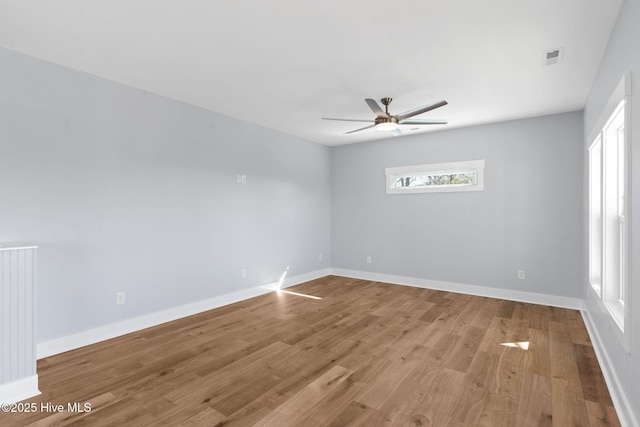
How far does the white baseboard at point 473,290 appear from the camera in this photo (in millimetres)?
4273

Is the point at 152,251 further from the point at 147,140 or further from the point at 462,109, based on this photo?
the point at 462,109

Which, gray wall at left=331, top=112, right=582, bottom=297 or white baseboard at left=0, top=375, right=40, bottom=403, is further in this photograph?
gray wall at left=331, top=112, right=582, bottom=297

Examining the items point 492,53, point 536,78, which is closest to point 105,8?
point 492,53

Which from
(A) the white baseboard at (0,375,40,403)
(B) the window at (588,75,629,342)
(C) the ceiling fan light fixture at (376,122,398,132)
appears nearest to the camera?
(A) the white baseboard at (0,375,40,403)

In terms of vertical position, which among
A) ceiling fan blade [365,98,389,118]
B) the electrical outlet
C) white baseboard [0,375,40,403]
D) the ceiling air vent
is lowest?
white baseboard [0,375,40,403]

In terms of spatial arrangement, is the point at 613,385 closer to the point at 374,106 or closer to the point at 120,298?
the point at 374,106

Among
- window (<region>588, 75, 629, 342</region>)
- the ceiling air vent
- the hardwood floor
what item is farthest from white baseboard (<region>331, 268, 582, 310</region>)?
the ceiling air vent

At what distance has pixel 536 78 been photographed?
315cm

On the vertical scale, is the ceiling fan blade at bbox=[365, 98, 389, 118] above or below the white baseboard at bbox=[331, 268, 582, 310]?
above

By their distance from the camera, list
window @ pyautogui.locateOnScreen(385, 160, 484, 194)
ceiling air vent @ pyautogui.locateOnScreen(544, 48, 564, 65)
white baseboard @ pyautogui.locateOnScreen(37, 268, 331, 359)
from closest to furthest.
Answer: ceiling air vent @ pyautogui.locateOnScreen(544, 48, 564, 65) → white baseboard @ pyautogui.locateOnScreen(37, 268, 331, 359) → window @ pyautogui.locateOnScreen(385, 160, 484, 194)

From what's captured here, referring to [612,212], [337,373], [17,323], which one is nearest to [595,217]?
[612,212]

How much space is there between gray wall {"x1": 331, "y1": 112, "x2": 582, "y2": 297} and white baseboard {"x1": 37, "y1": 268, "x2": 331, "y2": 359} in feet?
7.15

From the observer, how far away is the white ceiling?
210 cm

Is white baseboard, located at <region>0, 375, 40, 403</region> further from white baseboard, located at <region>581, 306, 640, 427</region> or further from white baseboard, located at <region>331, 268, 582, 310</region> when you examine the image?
white baseboard, located at <region>331, 268, 582, 310</region>
